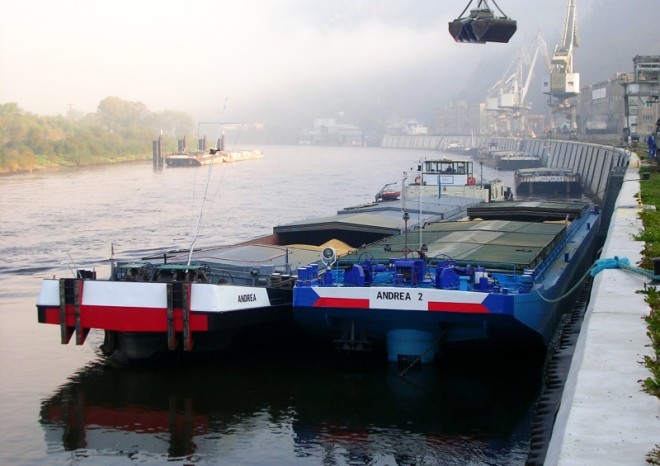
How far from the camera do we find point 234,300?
19.9 m

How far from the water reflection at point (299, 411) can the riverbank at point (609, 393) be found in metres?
3.09

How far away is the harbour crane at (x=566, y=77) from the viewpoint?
137625 millimetres

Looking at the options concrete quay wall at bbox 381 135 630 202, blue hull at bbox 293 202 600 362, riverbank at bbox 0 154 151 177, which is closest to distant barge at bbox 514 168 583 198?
concrete quay wall at bbox 381 135 630 202

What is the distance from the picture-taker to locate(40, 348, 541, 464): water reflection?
16.0m

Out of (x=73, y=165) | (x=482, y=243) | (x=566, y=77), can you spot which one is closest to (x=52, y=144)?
(x=73, y=165)

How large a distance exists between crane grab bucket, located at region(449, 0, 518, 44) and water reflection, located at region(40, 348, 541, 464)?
8282 mm

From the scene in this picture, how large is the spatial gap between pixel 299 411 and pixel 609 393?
8.28 meters

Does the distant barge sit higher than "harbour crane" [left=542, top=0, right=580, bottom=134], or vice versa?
"harbour crane" [left=542, top=0, right=580, bottom=134]

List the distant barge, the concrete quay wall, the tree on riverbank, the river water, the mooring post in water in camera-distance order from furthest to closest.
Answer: the mooring post in water < the tree on riverbank < the distant barge < the concrete quay wall < the river water

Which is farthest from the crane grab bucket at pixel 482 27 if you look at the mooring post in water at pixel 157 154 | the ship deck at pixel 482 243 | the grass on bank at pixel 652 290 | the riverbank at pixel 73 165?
the mooring post in water at pixel 157 154

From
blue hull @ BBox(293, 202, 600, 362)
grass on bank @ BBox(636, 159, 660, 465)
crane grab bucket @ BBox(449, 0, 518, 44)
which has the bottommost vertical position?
blue hull @ BBox(293, 202, 600, 362)

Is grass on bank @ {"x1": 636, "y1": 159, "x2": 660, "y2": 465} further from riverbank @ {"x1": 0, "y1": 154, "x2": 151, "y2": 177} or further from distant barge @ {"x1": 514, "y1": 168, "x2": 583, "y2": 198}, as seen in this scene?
riverbank @ {"x1": 0, "y1": 154, "x2": 151, "y2": 177}

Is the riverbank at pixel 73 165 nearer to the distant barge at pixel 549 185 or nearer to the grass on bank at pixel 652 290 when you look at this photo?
the distant barge at pixel 549 185

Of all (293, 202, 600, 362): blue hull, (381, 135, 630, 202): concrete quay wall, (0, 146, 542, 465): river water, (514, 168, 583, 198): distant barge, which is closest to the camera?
(0, 146, 542, 465): river water
